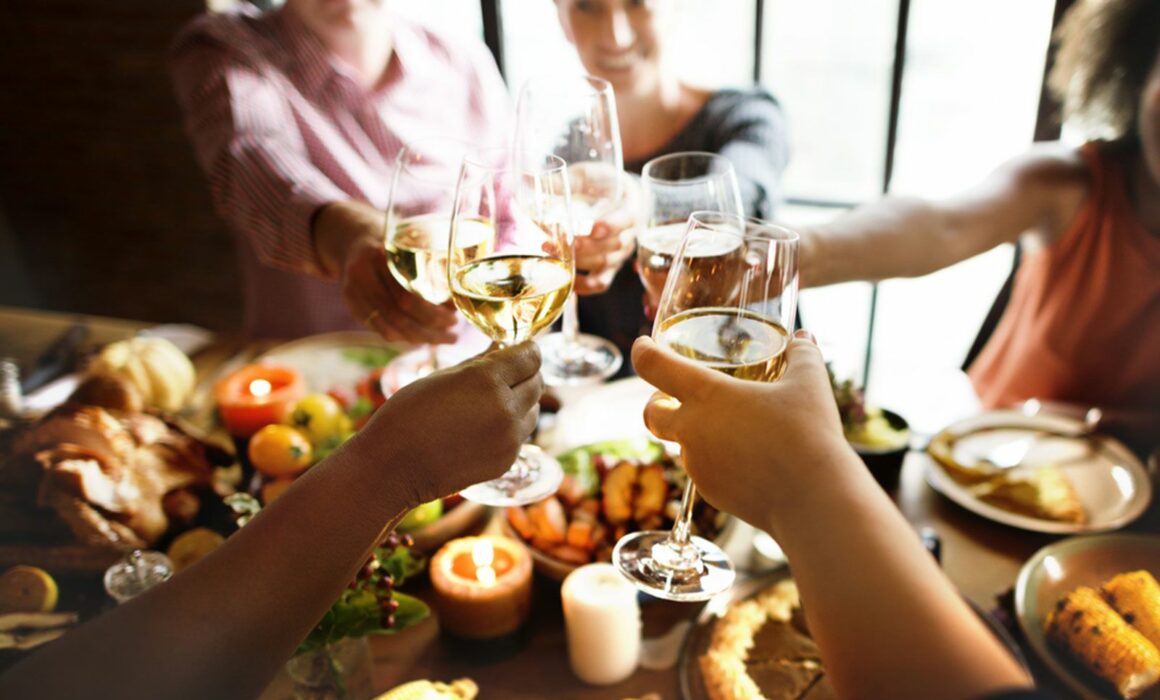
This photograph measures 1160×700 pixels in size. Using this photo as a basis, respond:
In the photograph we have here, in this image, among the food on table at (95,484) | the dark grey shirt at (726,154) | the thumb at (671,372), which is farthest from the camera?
the dark grey shirt at (726,154)

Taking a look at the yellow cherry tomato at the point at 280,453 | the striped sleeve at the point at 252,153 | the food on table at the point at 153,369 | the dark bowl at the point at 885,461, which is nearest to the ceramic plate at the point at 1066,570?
the dark bowl at the point at 885,461

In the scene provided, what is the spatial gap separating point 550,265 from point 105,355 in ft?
3.45

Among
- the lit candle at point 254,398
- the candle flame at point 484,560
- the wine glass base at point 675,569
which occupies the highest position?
the wine glass base at point 675,569

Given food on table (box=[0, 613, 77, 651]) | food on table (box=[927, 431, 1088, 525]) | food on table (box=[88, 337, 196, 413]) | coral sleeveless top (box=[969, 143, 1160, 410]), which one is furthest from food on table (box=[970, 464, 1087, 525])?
food on table (box=[88, 337, 196, 413])

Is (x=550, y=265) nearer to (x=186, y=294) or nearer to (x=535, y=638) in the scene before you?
(x=535, y=638)

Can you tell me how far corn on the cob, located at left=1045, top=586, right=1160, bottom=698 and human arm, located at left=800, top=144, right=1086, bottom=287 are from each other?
66 centimetres

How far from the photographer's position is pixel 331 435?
1.31m

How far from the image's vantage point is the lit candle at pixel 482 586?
94 cm

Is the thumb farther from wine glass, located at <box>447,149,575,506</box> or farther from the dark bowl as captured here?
the dark bowl

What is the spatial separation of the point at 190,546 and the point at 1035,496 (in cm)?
120

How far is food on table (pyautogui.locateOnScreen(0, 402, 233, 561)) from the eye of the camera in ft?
3.34

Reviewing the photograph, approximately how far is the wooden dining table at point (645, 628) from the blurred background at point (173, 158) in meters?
1.64

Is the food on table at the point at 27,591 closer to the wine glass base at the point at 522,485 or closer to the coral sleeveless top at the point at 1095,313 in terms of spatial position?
the wine glass base at the point at 522,485

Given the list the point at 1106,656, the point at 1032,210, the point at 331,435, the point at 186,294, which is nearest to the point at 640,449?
the point at 331,435
